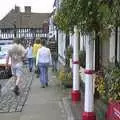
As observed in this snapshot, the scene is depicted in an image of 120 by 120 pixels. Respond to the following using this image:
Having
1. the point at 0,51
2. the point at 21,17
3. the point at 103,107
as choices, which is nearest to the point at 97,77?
the point at 103,107

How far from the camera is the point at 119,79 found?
23.8ft

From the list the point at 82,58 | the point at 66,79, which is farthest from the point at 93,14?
the point at 66,79

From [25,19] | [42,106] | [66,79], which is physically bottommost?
[42,106]

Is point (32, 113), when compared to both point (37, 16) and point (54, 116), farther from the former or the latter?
point (37, 16)

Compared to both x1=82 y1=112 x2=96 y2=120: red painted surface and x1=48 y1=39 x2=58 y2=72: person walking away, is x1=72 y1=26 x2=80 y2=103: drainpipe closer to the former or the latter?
x1=82 y1=112 x2=96 y2=120: red painted surface

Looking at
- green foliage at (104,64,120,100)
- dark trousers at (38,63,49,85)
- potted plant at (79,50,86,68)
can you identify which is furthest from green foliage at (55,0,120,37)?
dark trousers at (38,63,49,85)

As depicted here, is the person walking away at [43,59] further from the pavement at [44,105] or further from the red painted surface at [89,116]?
the red painted surface at [89,116]

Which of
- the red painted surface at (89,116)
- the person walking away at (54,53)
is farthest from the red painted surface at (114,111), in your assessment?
the person walking away at (54,53)

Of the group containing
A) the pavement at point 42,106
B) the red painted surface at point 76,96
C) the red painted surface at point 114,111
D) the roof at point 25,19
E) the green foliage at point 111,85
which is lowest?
the pavement at point 42,106

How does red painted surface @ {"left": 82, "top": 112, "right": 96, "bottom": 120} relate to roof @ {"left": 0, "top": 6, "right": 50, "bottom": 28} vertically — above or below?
below

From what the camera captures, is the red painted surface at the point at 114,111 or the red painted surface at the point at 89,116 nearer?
the red painted surface at the point at 114,111

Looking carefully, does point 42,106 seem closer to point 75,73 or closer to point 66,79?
point 75,73

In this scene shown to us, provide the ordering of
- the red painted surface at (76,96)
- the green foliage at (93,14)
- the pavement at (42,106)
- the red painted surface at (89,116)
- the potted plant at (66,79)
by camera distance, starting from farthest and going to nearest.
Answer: the potted plant at (66,79) < the red painted surface at (76,96) < the pavement at (42,106) < the red painted surface at (89,116) < the green foliage at (93,14)

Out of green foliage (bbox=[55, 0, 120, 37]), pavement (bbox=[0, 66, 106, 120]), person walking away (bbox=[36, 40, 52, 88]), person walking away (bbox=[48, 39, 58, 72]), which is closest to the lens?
green foliage (bbox=[55, 0, 120, 37])
